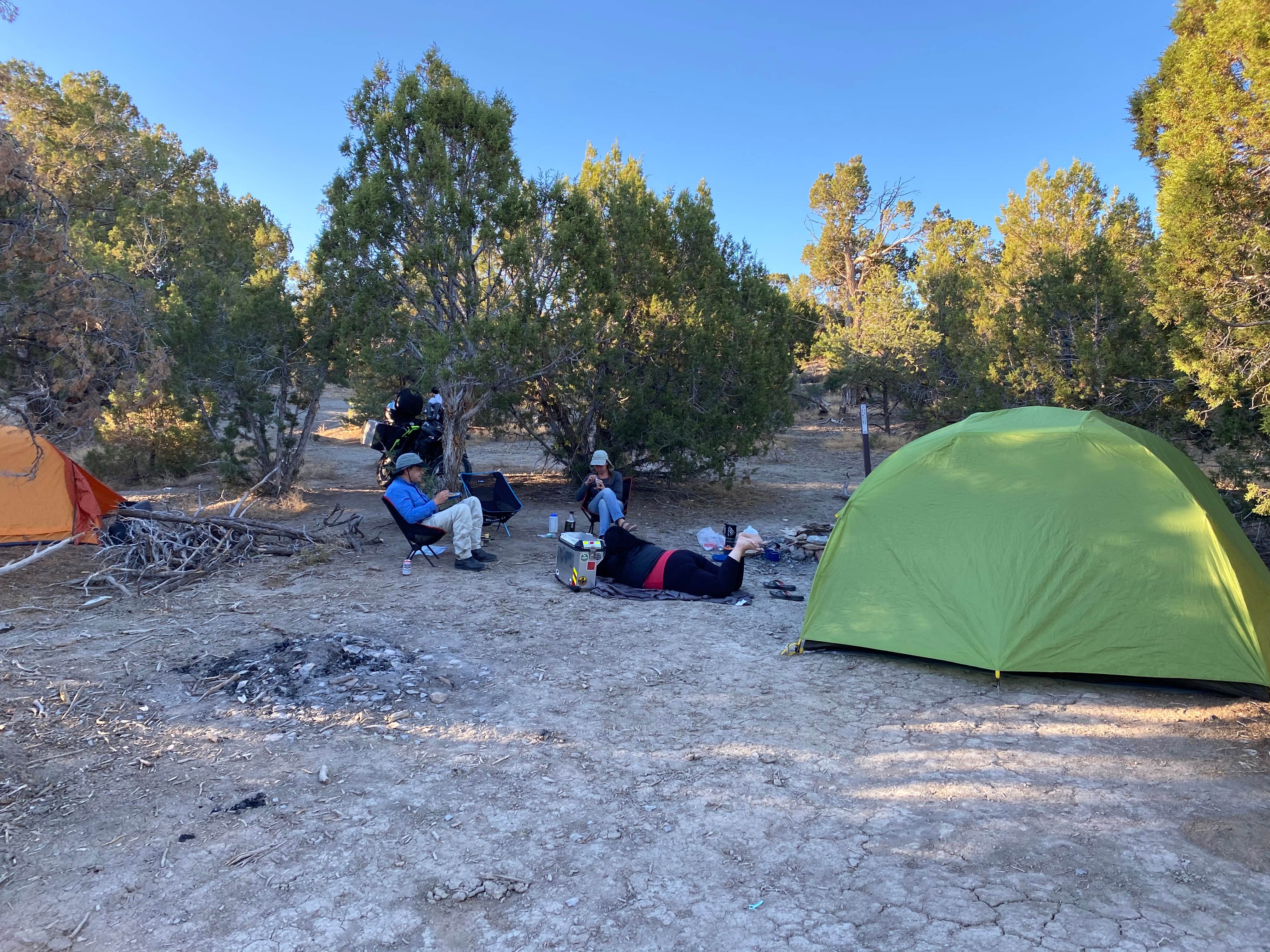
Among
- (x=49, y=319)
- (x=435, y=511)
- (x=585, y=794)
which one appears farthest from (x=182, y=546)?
(x=585, y=794)

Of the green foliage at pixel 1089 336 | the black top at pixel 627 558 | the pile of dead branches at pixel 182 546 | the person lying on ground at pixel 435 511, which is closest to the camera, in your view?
the pile of dead branches at pixel 182 546

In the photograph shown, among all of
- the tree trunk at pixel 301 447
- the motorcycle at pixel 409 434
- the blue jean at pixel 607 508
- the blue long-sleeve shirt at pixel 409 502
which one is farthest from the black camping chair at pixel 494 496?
the tree trunk at pixel 301 447

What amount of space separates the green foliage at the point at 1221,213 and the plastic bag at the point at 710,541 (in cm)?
462

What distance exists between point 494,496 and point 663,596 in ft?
11.3

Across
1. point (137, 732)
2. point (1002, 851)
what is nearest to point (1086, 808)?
point (1002, 851)

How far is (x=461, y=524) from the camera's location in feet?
25.4

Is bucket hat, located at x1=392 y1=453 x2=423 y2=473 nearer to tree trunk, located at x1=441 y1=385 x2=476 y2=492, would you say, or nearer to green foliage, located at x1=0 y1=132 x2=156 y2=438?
tree trunk, located at x1=441 y1=385 x2=476 y2=492

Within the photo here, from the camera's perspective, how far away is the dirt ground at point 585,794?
9.00 ft

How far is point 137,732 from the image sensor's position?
4.04m

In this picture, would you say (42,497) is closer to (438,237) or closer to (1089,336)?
(438,237)

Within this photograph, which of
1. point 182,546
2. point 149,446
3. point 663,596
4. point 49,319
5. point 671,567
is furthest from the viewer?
point 149,446

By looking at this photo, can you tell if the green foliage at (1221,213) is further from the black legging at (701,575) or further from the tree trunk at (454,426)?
the tree trunk at (454,426)

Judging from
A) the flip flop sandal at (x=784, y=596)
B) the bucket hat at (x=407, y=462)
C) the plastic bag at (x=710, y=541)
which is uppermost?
the bucket hat at (x=407, y=462)

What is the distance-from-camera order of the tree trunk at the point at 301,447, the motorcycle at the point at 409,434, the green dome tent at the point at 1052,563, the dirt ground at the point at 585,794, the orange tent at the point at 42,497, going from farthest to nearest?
the tree trunk at the point at 301,447
the motorcycle at the point at 409,434
the orange tent at the point at 42,497
the green dome tent at the point at 1052,563
the dirt ground at the point at 585,794
